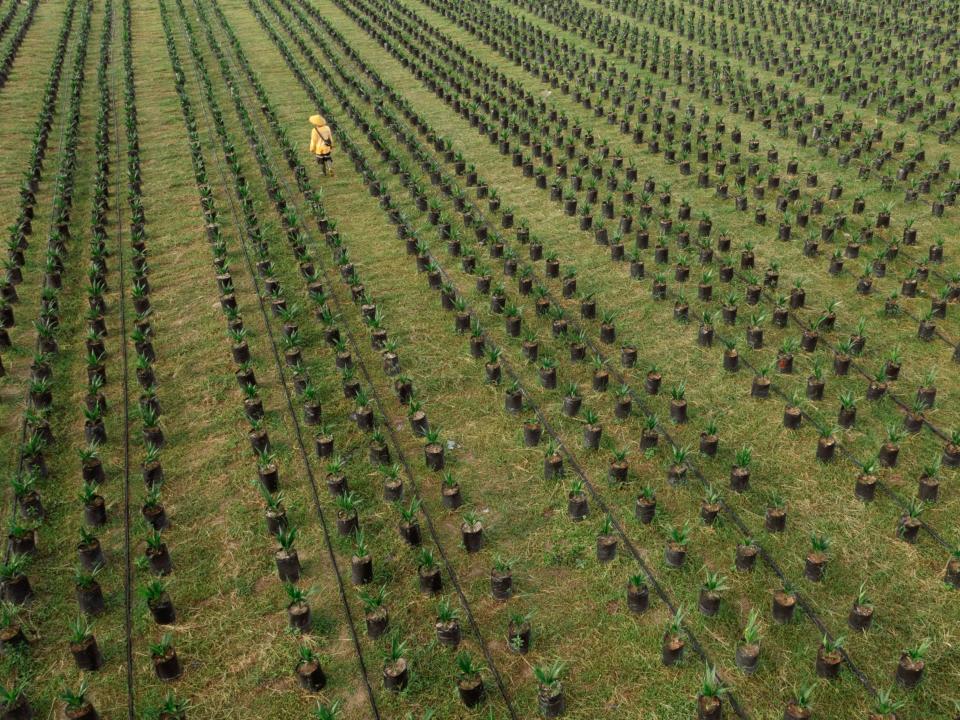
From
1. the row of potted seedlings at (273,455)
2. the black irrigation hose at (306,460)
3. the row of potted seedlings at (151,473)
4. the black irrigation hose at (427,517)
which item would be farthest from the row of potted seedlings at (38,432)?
the black irrigation hose at (427,517)

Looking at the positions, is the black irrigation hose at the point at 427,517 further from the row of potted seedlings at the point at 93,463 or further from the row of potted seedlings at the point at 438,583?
A: the row of potted seedlings at the point at 93,463

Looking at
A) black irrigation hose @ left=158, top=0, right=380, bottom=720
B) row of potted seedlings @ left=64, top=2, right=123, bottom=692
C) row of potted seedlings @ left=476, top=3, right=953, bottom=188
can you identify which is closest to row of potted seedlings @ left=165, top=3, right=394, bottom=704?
black irrigation hose @ left=158, top=0, right=380, bottom=720

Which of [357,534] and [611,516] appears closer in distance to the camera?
[357,534]

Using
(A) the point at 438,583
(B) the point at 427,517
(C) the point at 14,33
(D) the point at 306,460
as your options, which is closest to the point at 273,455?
(D) the point at 306,460

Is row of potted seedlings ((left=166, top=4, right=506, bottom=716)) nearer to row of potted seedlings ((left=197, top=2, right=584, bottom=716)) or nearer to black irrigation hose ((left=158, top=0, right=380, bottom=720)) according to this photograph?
row of potted seedlings ((left=197, top=2, right=584, bottom=716))

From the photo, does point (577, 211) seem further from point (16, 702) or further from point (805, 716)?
point (16, 702)

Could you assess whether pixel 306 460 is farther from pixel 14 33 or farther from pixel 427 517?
pixel 14 33

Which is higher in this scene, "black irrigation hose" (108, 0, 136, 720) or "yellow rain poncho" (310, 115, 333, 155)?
"yellow rain poncho" (310, 115, 333, 155)

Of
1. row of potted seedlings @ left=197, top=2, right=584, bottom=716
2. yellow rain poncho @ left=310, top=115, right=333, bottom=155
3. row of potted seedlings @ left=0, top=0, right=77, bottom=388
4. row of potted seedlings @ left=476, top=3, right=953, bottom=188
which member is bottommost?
row of potted seedlings @ left=197, top=2, right=584, bottom=716

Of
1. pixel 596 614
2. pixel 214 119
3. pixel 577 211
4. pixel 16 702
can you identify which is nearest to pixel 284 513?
pixel 16 702
